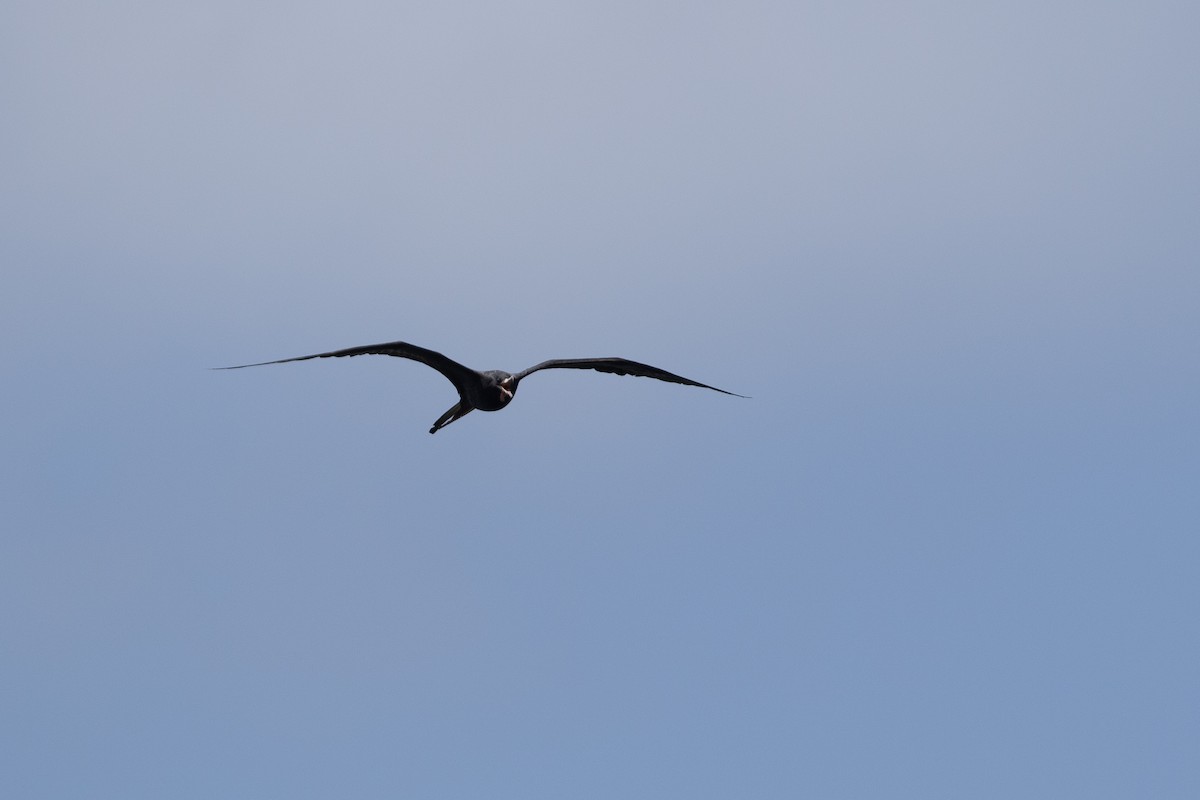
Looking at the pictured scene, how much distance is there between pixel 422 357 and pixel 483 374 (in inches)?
68.2

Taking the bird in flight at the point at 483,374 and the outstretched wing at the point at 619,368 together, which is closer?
the bird in flight at the point at 483,374

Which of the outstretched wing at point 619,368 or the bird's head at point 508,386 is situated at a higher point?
the outstretched wing at point 619,368

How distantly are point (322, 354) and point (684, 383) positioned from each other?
10.7 m

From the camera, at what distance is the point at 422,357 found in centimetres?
3031

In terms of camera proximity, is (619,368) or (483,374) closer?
(483,374)

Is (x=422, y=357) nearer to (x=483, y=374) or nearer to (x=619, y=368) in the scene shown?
(x=483, y=374)

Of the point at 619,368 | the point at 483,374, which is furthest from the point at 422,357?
the point at 619,368

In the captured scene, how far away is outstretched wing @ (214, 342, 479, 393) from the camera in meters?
27.9

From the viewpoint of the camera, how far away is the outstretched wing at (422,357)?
27942mm

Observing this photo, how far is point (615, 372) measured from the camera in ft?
112

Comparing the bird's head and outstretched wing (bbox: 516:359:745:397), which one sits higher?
outstretched wing (bbox: 516:359:745:397)

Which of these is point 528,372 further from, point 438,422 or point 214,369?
point 214,369

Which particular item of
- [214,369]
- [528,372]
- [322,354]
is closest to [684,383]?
[528,372]

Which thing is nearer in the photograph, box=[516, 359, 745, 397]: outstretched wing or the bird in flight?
the bird in flight
